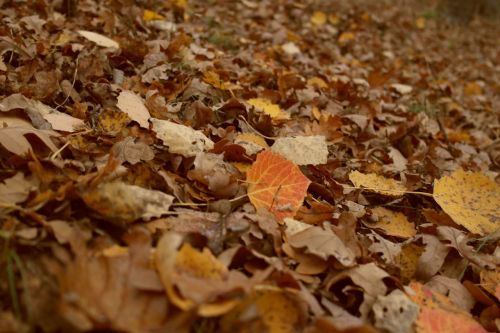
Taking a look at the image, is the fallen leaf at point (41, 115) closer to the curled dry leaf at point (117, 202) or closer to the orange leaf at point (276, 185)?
the curled dry leaf at point (117, 202)

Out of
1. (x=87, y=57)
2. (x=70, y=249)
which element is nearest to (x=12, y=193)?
(x=70, y=249)

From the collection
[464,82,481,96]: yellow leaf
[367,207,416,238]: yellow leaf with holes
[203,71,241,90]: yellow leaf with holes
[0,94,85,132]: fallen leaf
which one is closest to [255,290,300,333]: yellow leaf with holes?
[367,207,416,238]: yellow leaf with holes

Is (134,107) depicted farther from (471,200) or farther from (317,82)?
(317,82)

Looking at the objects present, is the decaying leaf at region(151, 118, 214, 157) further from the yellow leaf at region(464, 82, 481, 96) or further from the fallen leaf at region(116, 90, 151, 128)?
the yellow leaf at region(464, 82, 481, 96)

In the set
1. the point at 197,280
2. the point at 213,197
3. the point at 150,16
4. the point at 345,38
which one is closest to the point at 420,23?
the point at 345,38

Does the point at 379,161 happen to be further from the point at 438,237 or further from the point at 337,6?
the point at 337,6

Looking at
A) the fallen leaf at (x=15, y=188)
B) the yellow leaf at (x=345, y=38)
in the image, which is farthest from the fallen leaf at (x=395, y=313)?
the yellow leaf at (x=345, y=38)

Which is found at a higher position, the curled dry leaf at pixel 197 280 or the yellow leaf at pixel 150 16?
the curled dry leaf at pixel 197 280
